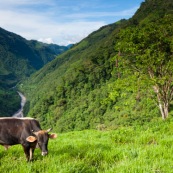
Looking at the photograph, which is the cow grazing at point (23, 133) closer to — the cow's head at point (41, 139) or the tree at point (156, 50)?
the cow's head at point (41, 139)

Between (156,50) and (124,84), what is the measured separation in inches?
134

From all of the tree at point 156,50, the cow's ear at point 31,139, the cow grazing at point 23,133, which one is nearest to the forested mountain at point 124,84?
the tree at point 156,50

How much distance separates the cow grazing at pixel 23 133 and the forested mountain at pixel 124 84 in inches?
439

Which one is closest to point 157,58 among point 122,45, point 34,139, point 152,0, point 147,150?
point 122,45

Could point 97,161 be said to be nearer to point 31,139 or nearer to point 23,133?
point 31,139

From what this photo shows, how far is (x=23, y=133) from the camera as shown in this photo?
760cm

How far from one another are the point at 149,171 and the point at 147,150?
5.85 ft

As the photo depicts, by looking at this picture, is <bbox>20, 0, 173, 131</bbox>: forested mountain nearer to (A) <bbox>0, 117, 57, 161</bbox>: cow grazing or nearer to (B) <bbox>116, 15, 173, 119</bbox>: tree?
(B) <bbox>116, 15, 173, 119</bbox>: tree

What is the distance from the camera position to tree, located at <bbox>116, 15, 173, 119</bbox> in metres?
17.3

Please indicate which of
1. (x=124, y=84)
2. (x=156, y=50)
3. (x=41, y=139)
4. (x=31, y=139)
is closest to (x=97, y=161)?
(x=41, y=139)

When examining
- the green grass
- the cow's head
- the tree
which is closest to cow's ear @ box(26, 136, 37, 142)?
the cow's head

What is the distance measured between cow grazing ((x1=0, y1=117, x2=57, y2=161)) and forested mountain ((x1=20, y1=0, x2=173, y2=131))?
11.2 m

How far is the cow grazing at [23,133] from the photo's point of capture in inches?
286

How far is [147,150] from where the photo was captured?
22.4 feet
